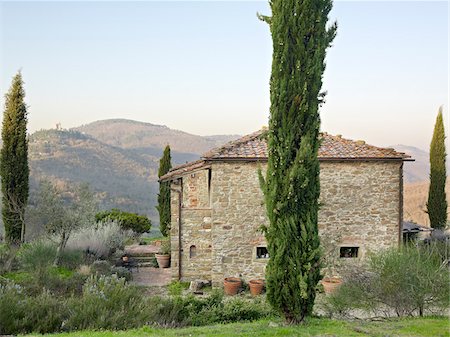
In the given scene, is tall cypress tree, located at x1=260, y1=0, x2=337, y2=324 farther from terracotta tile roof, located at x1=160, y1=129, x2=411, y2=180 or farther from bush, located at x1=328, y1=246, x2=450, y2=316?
terracotta tile roof, located at x1=160, y1=129, x2=411, y2=180

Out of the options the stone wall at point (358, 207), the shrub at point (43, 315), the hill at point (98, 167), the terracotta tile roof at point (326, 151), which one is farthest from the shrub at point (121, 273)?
the hill at point (98, 167)

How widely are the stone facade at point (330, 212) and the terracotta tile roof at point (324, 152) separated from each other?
7.8 inches

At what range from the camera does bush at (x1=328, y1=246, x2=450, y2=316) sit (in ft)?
25.7

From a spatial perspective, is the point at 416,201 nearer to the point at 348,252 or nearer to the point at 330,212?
the point at 348,252

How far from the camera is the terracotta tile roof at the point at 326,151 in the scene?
12359mm

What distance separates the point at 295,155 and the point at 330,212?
5.84 m

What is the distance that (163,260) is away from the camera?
15641 millimetres

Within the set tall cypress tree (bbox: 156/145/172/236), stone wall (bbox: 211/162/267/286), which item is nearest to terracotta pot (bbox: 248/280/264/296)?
stone wall (bbox: 211/162/267/286)

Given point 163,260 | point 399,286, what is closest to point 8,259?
point 163,260

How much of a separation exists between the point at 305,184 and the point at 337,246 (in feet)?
20.8

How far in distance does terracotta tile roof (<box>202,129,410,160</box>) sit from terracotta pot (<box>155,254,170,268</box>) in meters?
5.11

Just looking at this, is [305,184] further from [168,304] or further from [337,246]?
[337,246]

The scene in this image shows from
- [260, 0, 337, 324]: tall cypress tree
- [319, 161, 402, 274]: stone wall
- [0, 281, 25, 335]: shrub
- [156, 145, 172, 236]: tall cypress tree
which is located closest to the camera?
[0, 281, 25, 335]: shrub

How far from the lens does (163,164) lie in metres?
22.1
